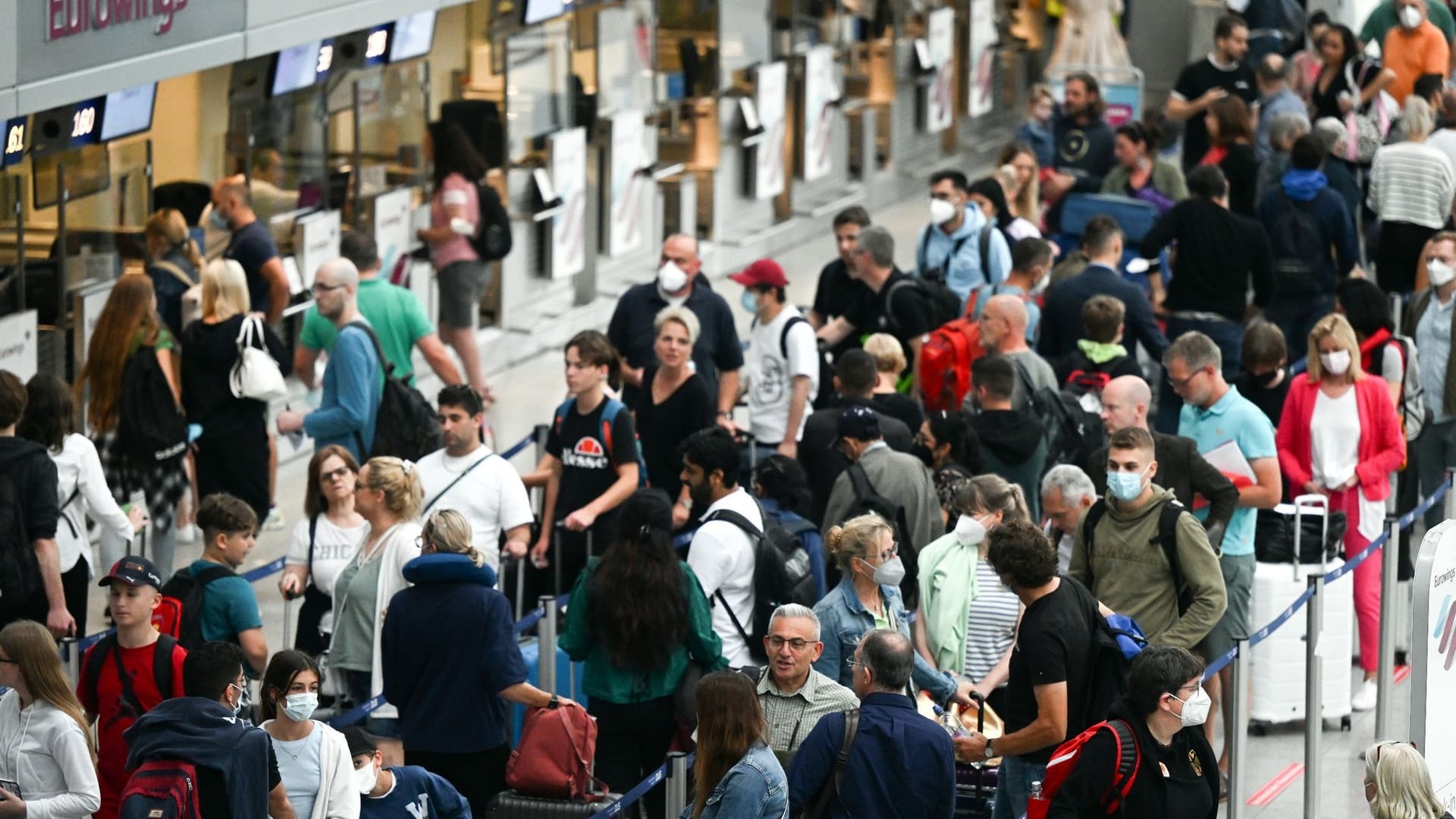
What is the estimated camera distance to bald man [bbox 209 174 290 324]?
12.5 meters

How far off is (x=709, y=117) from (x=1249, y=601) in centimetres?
913

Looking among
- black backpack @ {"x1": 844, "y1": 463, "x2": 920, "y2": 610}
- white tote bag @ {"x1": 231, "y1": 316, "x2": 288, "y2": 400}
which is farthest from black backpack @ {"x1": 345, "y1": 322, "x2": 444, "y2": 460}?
black backpack @ {"x1": 844, "y1": 463, "x2": 920, "y2": 610}

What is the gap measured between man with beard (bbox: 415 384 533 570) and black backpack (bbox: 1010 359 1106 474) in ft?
7.42

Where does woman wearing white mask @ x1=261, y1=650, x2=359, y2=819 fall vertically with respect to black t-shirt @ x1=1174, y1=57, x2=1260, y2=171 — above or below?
above

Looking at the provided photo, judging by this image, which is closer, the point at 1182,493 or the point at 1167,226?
the point at 1182,493

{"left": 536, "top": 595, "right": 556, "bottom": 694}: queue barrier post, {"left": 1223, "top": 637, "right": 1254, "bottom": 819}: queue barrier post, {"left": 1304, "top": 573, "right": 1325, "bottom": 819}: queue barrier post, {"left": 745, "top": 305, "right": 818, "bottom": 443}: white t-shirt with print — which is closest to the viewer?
{"left": 1223, "top": 637, "right": 1254, "bottom": 819}: queue barrier post

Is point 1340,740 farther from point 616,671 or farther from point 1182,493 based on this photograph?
point 616,671

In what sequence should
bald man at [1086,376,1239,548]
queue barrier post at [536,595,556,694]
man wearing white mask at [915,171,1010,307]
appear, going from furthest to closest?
man wearing white mask at [915,171,1010,307], bald man at [1086,376,1239,548], queue barrier post at [536,595,556,694]

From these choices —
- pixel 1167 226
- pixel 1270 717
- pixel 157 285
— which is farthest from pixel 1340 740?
pixel 157 285

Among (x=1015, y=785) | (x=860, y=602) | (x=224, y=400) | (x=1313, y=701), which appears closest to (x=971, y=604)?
(x=860, y=602)

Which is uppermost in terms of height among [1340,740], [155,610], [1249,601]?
[155,610]

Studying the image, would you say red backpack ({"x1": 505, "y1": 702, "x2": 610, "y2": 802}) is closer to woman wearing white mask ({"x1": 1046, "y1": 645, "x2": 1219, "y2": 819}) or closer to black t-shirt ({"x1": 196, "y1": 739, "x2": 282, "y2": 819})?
black t-shirt ({"x1": 196, "y1": 739, "x2": 282, "y2": 819})

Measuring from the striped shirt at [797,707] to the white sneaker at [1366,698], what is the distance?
3825 mm

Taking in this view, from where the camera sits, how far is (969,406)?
9664mm
